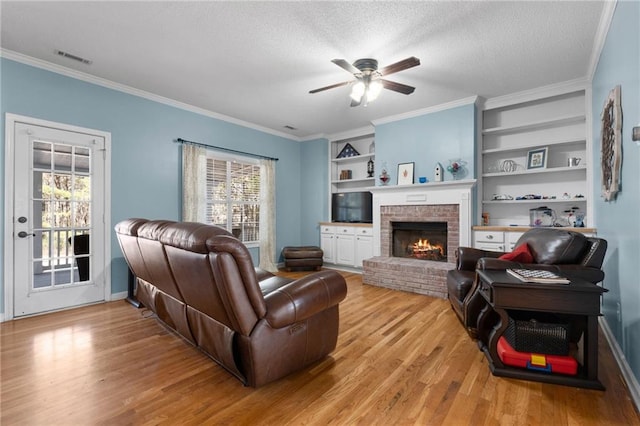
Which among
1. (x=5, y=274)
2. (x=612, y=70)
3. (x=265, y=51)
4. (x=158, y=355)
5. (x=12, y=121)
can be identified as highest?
(x=265, y=51)

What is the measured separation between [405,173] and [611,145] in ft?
9.18

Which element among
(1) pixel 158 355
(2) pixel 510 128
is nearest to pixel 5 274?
(1) pixel 158 355

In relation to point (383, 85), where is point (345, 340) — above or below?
below

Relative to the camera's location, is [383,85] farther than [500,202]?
No

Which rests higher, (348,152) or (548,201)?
(348,152)

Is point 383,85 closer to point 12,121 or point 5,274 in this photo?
point 12,121

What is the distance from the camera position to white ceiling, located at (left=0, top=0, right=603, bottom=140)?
2488mm

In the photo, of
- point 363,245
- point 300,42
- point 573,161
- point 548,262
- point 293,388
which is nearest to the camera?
point 293,388

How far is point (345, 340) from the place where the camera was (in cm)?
265

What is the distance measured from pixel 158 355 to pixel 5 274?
2.23 m

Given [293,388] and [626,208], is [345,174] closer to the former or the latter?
[626,208]

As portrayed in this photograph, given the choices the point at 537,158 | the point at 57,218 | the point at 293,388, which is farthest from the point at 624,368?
the point at 57,218

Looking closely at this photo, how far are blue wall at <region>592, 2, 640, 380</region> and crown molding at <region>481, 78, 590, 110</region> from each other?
4.15 feet

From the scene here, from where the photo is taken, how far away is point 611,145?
8.14 ft
